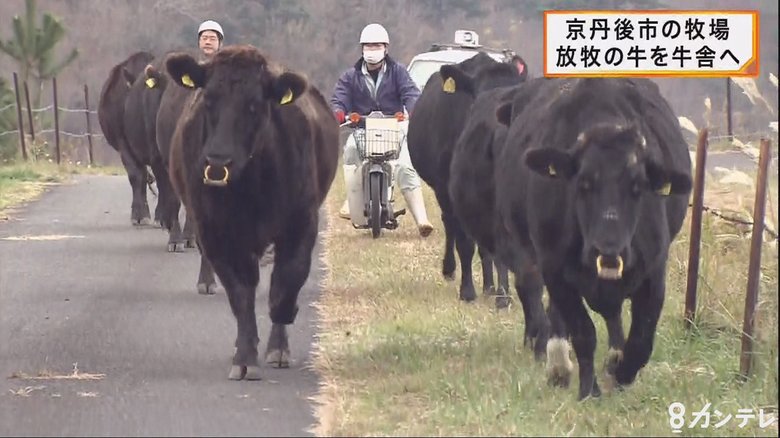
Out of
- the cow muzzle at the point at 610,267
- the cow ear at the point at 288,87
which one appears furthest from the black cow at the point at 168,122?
the cow muzzle at the point at 610,267

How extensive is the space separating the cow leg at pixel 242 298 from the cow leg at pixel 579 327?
1.85 meters

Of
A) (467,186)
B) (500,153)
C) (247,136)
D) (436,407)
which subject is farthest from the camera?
(467,186)

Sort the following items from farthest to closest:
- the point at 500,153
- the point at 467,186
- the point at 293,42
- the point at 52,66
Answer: the point at 293,42
the point at 52,66
the point at 467,186
the point at 500,153

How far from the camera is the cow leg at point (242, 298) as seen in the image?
9016 millimetres

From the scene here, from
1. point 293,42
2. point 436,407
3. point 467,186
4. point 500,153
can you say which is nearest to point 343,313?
point 467,186

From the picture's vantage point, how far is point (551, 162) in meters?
7.76

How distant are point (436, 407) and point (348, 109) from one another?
7.40m

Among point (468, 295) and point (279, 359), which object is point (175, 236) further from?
point (279, 359)

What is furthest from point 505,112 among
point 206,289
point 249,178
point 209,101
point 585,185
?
point 206,289

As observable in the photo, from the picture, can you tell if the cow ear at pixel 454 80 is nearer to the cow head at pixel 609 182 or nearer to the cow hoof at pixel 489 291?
the cow hoof at pixel 489 291

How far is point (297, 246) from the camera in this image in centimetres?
954

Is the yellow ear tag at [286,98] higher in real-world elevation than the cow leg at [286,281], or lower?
higher

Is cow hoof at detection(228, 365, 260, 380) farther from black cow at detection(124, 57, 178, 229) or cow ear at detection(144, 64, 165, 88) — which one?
cow ear at detection(144, 64, 165, 88)

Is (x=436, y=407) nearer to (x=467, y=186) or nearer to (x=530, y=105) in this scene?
(x=530, y=105)
